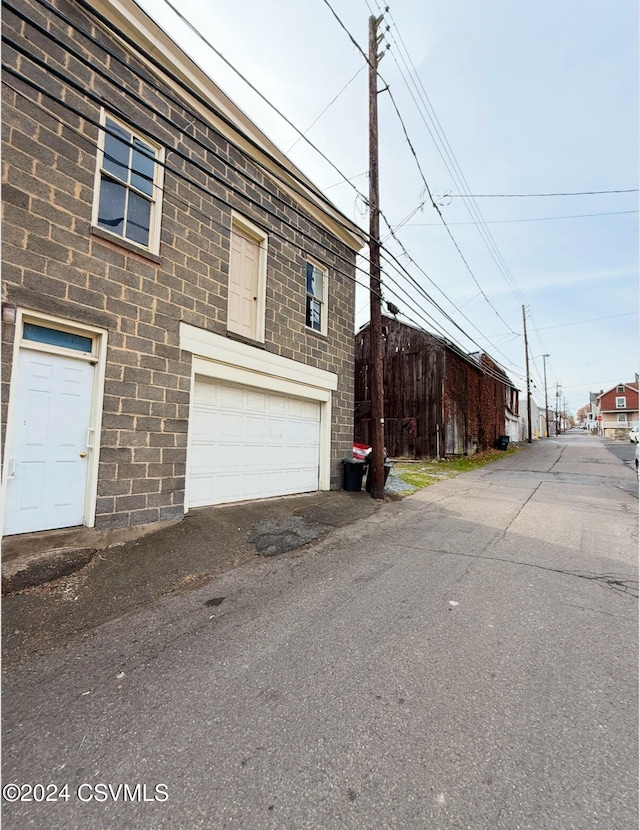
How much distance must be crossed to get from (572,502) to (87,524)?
9245 mm

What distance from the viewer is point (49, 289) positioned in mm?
4578

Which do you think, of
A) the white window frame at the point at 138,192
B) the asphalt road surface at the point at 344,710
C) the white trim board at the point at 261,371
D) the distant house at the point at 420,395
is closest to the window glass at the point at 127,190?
the white window frame at the point at 138,192

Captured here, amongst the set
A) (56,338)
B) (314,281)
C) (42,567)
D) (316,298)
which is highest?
(314,281)

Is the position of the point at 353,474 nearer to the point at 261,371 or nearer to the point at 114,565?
the point at 261,371

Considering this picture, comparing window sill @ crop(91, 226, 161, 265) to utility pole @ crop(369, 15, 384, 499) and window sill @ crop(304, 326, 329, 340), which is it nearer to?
window sill @ crop(304, 326, 329, 340)

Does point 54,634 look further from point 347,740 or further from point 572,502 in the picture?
point 572,502

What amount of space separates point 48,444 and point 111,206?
3.33 meters

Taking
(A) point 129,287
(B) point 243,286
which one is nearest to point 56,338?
(A) point 129,287

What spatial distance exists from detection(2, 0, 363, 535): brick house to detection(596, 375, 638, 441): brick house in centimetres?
6411

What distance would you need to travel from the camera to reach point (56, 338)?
475 centimetres

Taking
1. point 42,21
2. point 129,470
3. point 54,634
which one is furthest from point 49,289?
point 54,634

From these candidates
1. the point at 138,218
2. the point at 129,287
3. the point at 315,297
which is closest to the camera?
the point at 129,287

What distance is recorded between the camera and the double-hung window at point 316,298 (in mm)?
9055

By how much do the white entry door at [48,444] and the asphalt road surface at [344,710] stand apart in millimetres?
2087
